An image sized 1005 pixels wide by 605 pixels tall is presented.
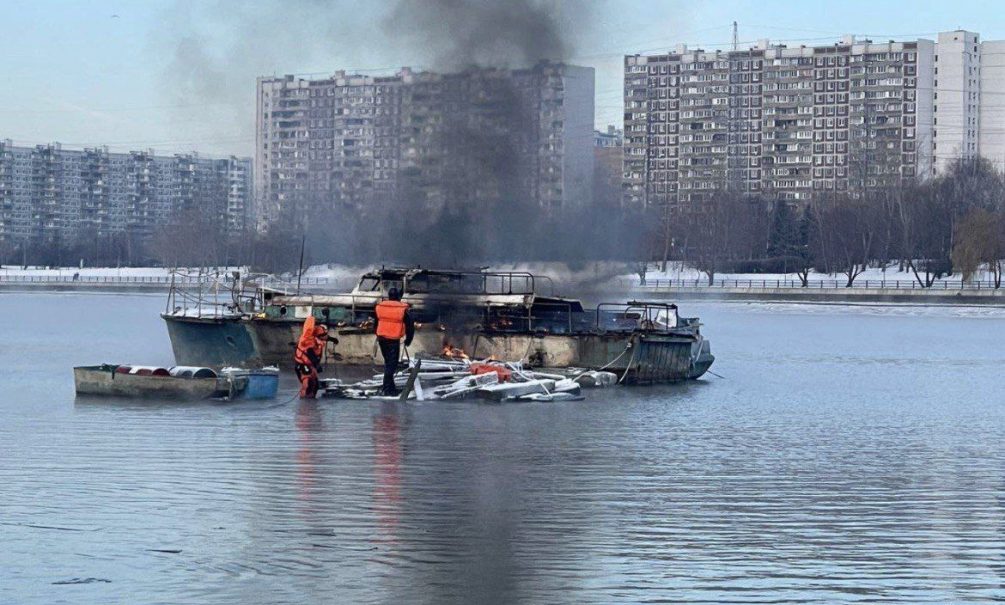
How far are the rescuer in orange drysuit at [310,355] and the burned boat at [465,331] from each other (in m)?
4.33

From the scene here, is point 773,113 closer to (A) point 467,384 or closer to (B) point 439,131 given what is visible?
(B) point 439,131

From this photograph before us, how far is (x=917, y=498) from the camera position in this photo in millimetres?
13320

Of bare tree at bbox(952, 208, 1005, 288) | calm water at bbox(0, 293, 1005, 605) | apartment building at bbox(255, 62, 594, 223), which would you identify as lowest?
calm water at bbox(0, 293, 1005, 605)

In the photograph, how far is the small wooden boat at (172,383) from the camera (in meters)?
21.4

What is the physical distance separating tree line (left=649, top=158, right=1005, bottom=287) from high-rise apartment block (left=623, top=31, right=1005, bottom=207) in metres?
24.8

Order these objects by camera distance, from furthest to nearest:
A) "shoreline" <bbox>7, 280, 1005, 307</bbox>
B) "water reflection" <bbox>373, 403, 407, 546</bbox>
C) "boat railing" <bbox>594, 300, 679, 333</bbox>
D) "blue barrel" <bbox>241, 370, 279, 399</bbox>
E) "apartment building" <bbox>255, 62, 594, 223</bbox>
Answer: "shoreline" <bbox>7, 280, 1005, 307</bbox> < "apartment building" <bbox>255, 62, 594, 223</bbox> < "boat railing" <bbox>594, 300, 679, 333</bbox> < "blue barrel" <bbox>241, 370, 279, 399</bbox> < "water reflection" <bbox>373, 403, 407, 546</bbox>

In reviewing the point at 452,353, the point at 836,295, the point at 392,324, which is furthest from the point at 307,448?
the point at 836,295

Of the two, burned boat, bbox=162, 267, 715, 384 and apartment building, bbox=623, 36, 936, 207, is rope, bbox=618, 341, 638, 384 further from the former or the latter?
apartment building, bbox=623, 36, 936, 207

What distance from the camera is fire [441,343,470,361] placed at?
2584cm

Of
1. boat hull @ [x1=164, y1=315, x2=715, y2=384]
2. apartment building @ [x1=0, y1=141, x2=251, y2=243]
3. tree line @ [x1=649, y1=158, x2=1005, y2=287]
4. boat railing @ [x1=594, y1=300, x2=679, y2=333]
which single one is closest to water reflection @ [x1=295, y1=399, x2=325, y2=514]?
boat hull @ [x1=164, y1=315, x2=715, y2=384]

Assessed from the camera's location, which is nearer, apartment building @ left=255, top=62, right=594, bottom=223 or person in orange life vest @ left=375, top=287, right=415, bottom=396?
person in orange life vest @ left=375, top=287, right=415, bottom=396

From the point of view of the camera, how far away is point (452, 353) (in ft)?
85.8

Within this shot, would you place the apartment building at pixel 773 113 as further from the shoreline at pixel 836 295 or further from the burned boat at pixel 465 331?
the burned boat at pixel 465 331

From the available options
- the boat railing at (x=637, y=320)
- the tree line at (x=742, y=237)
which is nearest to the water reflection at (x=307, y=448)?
the boat railing at (x=637, y=320)
